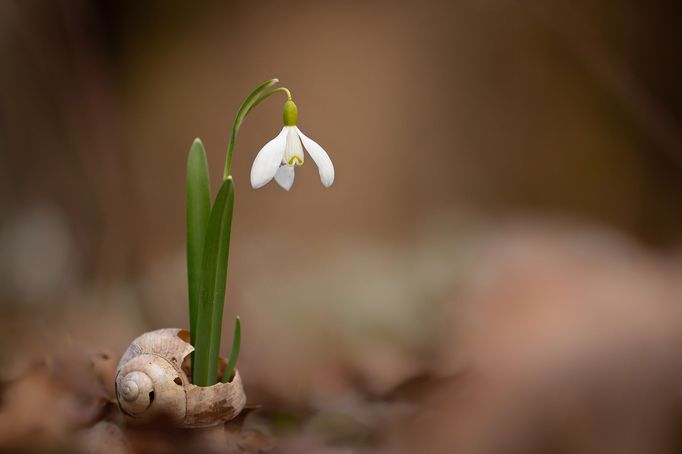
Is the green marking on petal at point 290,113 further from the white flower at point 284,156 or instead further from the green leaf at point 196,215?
the green leaf at point 196,215

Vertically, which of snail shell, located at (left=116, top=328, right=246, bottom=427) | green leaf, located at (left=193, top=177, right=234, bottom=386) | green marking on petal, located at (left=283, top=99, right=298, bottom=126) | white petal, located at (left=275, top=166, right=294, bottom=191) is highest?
green marking on petal, located at (left=283, top=99, right=298, bottom=126)

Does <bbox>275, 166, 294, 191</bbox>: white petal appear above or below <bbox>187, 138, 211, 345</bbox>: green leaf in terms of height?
above

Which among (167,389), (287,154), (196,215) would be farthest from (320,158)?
(167,389)

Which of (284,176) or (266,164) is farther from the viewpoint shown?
(284,176)

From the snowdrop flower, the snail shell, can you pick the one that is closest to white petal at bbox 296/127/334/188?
the snowdrop flower

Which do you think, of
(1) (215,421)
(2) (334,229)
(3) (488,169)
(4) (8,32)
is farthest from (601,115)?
(4) (8,32)

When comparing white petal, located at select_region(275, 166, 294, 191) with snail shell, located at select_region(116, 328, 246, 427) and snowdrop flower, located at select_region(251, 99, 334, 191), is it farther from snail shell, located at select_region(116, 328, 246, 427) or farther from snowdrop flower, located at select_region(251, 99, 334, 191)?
snail shell, located at select_region(116, 328, 246, 427)

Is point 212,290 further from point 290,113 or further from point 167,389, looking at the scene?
point 290,113
